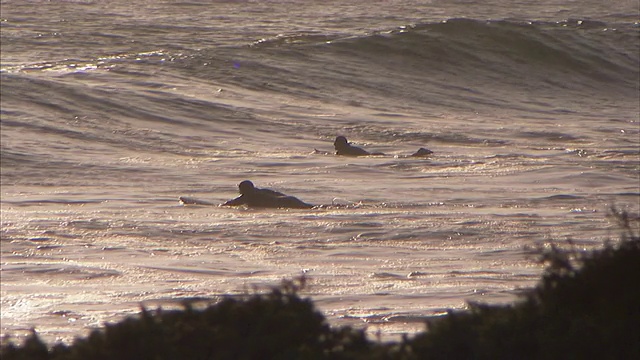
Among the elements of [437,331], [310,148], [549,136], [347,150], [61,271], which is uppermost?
[437,331]

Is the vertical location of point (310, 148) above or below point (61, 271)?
below

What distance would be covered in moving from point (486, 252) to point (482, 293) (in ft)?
6.77

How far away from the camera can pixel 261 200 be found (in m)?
10.8

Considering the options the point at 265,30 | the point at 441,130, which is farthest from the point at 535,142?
the point at 265,30

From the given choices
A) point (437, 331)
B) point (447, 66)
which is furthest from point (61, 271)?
point (447, 66)

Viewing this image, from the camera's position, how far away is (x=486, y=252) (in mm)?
8289

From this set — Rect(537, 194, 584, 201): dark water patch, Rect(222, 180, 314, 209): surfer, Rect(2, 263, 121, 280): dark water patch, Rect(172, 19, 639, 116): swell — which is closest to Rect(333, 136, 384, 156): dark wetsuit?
Rect(222, 180, 314, 209): surfer

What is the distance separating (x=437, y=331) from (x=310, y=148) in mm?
13094

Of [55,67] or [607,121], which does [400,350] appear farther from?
[55,67]

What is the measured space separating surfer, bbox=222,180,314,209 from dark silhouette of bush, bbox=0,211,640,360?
24.8 ft

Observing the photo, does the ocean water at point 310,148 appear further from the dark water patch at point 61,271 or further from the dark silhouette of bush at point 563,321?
the dark silhouette of bush at point 563,321

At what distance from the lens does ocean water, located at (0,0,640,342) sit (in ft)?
23.9

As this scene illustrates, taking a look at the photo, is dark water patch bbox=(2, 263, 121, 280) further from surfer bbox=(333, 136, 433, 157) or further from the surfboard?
surfer bbox=(333, 136, 433, 157)

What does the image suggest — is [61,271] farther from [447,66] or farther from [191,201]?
[447,66]
